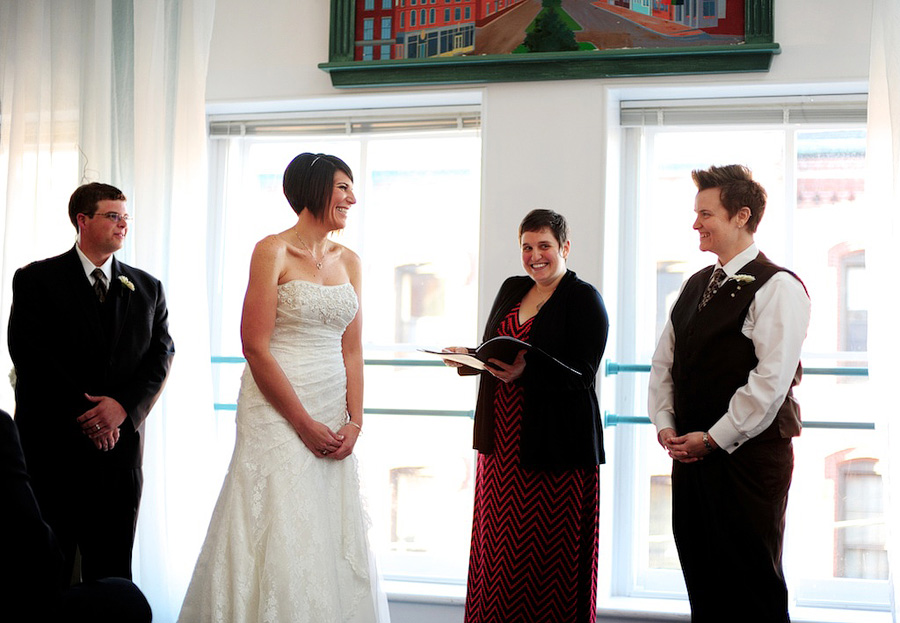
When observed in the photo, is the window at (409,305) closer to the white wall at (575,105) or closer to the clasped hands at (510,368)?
the white wall at (575,105)

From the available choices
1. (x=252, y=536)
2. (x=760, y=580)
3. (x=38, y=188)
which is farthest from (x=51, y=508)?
(x=760, y=580)

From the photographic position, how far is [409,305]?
398cm

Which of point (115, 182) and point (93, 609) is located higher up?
point (115, 182)

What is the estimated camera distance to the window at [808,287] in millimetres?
3545

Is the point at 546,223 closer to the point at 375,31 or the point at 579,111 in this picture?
the point at 579,111

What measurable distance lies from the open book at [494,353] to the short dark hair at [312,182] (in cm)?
53

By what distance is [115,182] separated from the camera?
3.78m

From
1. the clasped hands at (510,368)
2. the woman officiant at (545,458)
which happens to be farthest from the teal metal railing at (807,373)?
the clasped hands at (510,368)

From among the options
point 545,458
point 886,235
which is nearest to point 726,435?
point 545,458

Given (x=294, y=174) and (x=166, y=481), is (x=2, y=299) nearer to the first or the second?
(x=166, y=481)

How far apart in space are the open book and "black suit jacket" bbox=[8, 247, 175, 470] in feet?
3.36

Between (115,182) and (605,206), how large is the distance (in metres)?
1.93

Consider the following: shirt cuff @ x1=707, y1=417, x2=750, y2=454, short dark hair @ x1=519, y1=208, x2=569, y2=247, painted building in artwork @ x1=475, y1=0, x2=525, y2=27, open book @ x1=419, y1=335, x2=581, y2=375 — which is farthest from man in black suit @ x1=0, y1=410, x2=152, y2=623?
painted building in artwork @ x1=475, y1=0, x2=525, y2=27

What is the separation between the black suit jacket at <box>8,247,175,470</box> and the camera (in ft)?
9.64
